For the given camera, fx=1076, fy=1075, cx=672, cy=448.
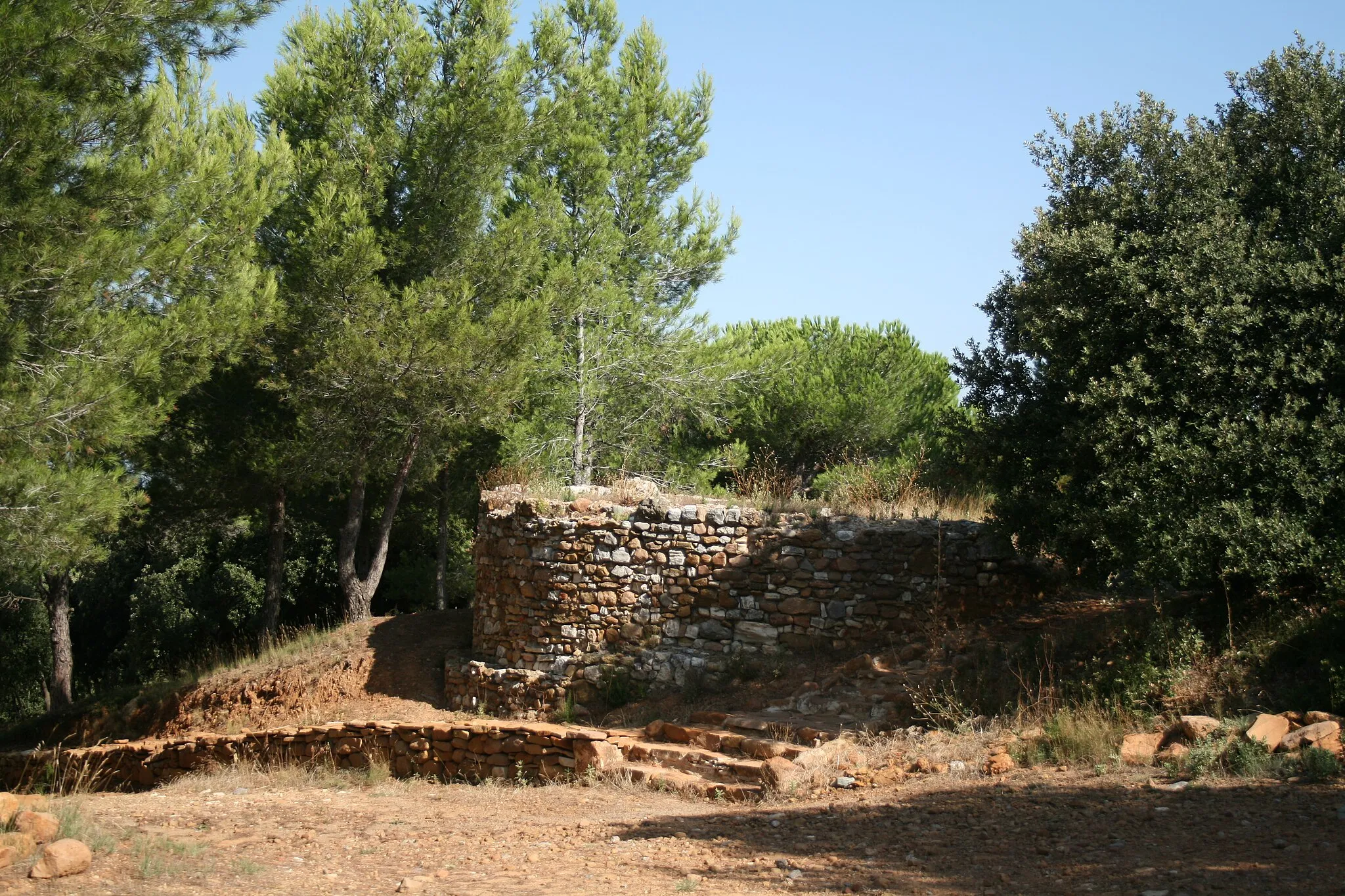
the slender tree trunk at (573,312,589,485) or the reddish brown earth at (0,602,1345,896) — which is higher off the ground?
the slender tree trunk at (573,312,589,485)

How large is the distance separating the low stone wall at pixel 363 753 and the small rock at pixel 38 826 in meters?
3.19

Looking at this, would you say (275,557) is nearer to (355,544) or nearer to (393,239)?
(355,544)

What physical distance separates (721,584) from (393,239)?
21.9 ft

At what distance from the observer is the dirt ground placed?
537 cm

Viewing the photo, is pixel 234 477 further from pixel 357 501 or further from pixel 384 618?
pixel 384 618

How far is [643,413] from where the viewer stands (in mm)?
17422

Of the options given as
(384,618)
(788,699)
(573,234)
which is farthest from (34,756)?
(573,234)

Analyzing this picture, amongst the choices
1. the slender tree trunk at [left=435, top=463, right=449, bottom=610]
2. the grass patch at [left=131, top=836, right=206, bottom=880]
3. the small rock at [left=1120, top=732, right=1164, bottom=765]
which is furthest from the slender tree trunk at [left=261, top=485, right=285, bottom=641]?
the small rock at [left=1120, top=732, right=1164, bottom=765]

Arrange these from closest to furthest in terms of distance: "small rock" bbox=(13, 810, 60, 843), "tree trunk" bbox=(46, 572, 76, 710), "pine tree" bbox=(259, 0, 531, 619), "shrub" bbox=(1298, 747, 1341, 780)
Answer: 1. "small rock" bbox=(13, 810, 60, 843)
2. "shrub" bbox=(1298, 747, 1341, 780)
3. "pine tree" bbox=(259, 0, 531, 619)
4. "tree trunk" bbox=(46, 572, 76, 710)

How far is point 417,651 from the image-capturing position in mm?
13352

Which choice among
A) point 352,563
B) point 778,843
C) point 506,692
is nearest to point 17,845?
point 778,843

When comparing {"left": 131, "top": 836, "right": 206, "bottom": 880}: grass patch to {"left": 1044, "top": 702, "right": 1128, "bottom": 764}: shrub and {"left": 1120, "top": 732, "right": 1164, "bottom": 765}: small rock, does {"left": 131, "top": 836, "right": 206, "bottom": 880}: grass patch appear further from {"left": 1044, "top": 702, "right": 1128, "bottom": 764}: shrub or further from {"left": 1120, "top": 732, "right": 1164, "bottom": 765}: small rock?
{"left": 1120, "top": 732, "right": 1164, "bottom": 765}: small rock

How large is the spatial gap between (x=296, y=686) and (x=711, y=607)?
526 centimetres

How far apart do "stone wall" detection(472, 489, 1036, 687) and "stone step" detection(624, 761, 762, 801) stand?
2.15 meters
